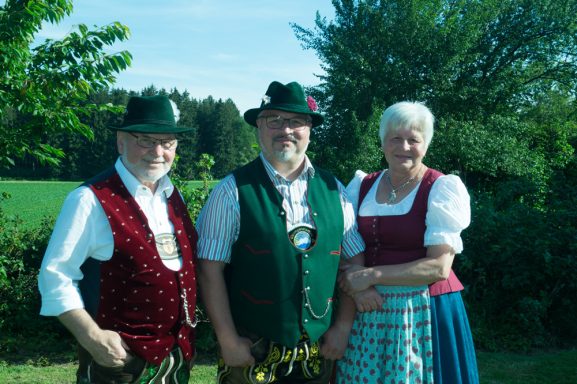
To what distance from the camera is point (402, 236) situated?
2.37 m

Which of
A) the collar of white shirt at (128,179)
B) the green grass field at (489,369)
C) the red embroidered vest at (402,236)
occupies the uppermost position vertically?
the collar of white shirt at (128,179)

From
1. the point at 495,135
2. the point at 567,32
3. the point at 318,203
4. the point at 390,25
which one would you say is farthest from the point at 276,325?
the point at 567,32

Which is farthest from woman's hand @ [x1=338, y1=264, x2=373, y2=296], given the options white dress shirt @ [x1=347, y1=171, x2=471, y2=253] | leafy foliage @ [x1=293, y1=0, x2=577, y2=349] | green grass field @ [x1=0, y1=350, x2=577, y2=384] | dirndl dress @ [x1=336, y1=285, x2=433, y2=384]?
leafy foliage @ [x1=293, y1=0, x2=577, y2=349]

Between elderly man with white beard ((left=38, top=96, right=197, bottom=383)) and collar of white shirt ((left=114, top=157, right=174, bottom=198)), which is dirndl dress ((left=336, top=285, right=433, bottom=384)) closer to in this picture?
elderly man with white beard ((left=38, top=96, right=197, bottom=383))

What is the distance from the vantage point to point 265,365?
86.8 inches

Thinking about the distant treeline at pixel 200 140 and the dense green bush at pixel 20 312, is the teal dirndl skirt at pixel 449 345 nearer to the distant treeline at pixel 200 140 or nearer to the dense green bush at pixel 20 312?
the dense green bush at pixel 20 312

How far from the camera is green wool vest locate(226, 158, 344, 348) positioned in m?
2.15

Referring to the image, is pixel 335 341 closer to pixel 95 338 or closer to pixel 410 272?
pixel 410 272

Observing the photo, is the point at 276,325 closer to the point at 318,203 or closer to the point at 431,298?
the point at 318,203

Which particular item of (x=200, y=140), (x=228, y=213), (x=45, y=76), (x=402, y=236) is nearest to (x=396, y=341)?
(x=402, y=236)

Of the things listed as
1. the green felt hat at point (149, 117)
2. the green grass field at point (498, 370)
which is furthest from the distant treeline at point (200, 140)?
the green felt hat at point (149, 117)

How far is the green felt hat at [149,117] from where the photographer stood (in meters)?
2.12

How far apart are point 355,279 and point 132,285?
928 mm

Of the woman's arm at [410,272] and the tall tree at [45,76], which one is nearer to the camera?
the woman's arm at [410,272]
